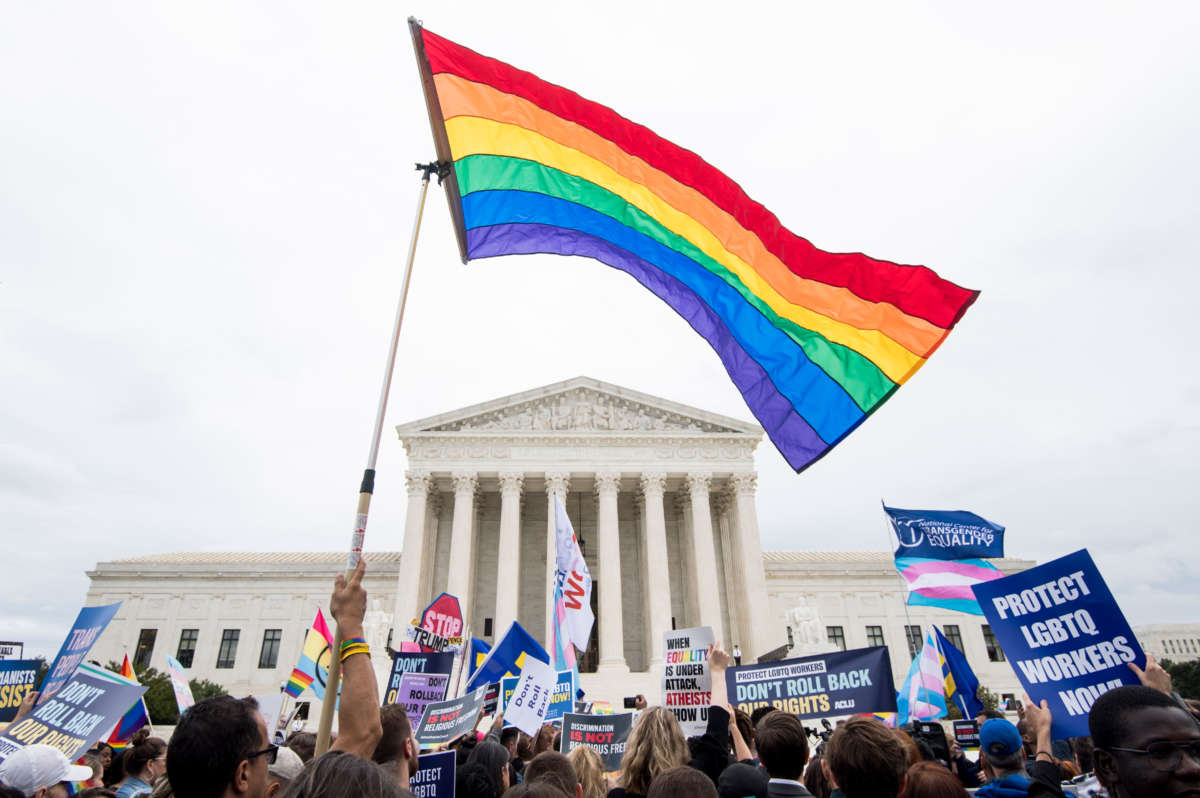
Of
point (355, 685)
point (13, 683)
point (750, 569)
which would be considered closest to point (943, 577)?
point (355, 685)

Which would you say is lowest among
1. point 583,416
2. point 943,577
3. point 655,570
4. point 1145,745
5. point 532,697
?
point 1145,745

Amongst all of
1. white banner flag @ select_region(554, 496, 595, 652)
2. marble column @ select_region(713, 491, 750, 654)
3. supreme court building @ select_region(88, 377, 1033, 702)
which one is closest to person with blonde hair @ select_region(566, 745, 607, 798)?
white banner flag @ select_region(554, 496, 595, 652)

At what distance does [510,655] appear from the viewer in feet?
43.4

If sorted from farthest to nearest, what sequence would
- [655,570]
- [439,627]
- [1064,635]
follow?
[655,570] < [439,627] < [1064,635]

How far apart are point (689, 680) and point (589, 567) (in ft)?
113

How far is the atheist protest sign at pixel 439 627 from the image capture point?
1367cm

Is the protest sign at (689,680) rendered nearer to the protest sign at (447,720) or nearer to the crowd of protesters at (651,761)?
the crowd of protesters at (651,761)

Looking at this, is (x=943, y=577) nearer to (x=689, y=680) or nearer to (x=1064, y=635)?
(x=1064, y=635)

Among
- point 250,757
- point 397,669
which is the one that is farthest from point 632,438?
point 250,757

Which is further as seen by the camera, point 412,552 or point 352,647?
point 412,552

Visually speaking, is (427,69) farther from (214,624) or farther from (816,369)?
(214,624)

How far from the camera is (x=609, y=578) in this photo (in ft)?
117

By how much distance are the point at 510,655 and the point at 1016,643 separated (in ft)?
30.9

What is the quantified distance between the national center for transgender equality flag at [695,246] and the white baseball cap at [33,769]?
5.58m
